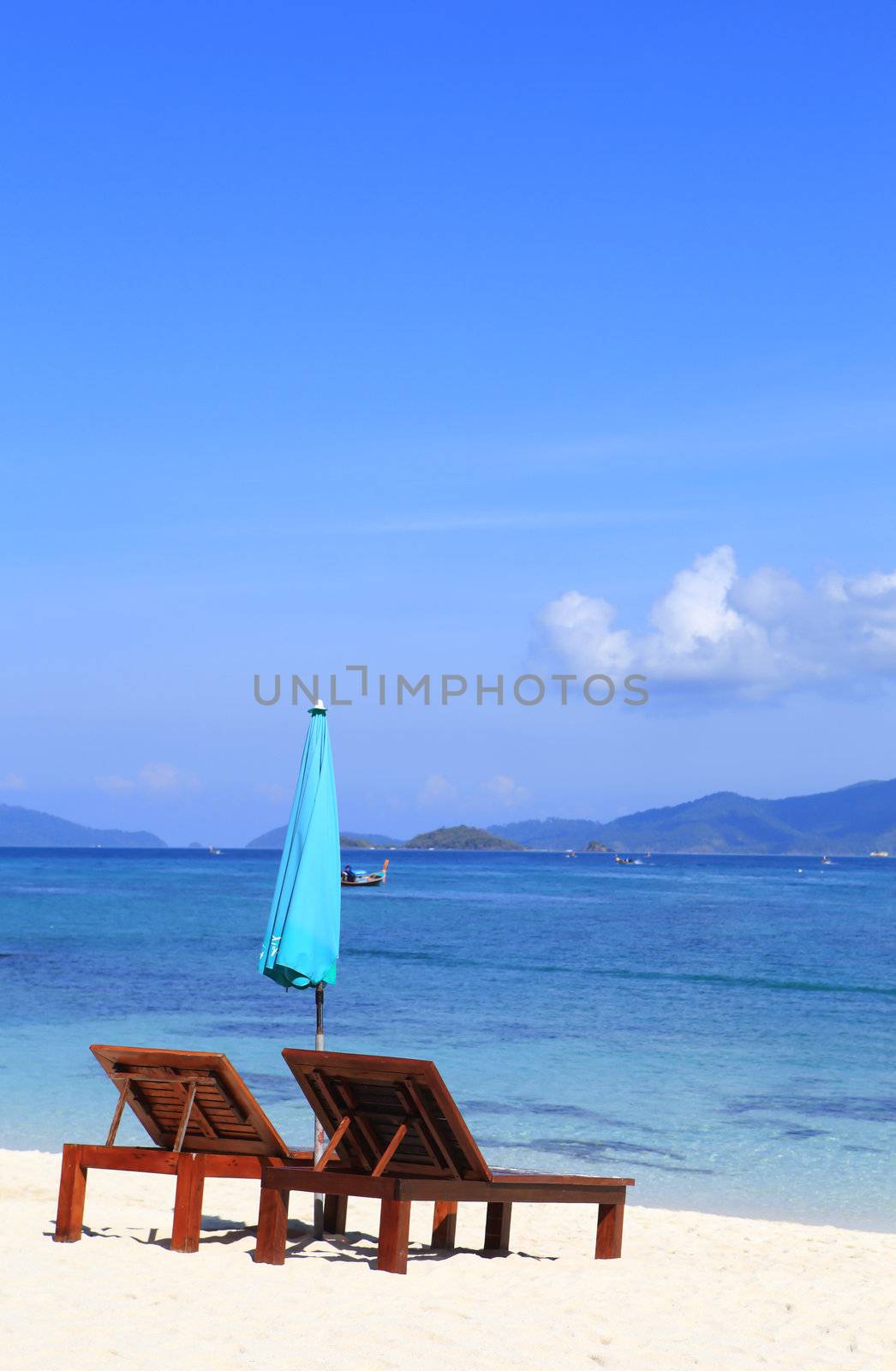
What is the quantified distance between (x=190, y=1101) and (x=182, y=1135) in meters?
0.21

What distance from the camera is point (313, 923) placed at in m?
7.62

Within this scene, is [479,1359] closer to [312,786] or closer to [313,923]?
[313,923]

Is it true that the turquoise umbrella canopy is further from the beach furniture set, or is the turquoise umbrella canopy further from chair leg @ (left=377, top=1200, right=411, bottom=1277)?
chair leg @ (left=377, top=1200, right=411, bottom=1277)

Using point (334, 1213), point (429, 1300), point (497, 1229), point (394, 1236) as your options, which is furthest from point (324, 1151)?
point (497, 1229)

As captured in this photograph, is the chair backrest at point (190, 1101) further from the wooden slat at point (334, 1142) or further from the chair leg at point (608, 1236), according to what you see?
the chair leg at point (608, 1236)

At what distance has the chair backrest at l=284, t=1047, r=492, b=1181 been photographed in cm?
665

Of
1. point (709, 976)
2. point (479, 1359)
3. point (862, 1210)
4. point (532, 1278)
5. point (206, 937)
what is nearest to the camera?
point (479, 1359)

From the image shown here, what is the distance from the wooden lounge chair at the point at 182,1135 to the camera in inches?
282

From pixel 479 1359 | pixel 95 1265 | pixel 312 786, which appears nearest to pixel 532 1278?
pixel 479 1359

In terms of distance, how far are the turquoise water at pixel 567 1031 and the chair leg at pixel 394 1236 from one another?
15.3 ft

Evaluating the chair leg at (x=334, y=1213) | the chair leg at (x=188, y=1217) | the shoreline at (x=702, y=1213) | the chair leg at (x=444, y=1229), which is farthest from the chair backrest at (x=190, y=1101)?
the shoreline at (x=702, y=1213)

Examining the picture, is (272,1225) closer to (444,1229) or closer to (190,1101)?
(190,1101)

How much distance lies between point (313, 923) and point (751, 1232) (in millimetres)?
4142

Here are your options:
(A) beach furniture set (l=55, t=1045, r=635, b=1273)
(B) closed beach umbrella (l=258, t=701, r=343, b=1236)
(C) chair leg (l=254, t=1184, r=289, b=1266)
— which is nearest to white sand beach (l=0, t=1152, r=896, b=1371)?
(C) chair leg (l=254, t=1184, r=289, b=1266)
